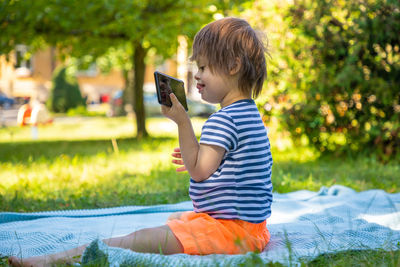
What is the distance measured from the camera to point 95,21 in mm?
7922

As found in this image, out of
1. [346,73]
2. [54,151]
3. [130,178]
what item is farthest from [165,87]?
[54,151]

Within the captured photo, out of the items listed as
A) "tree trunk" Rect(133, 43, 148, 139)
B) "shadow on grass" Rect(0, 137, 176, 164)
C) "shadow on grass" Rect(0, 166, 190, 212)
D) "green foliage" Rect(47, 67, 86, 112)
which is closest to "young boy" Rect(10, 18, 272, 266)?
"shadow on grass" Rect(0, 166, 190, 212)

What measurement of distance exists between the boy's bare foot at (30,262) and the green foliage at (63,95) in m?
24.5

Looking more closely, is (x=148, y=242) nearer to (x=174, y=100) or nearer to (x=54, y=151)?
(x=174, y=100)

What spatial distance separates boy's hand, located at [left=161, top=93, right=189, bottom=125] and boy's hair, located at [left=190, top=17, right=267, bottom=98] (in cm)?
25

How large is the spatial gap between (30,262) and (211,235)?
84 cm

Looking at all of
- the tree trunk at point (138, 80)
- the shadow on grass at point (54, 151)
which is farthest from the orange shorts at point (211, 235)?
the tree trunk at point (138, 80)

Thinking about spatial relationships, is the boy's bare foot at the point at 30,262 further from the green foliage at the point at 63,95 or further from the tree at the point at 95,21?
the green foliage at the point at 63,95

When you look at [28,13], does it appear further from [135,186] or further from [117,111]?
[117,111]

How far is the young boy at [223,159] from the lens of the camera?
227 cm

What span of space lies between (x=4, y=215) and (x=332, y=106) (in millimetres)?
4403

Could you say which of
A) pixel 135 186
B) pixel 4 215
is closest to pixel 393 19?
pixel 135 186

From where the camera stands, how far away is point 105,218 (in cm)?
339

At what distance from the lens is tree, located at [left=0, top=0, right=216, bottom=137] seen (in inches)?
285
